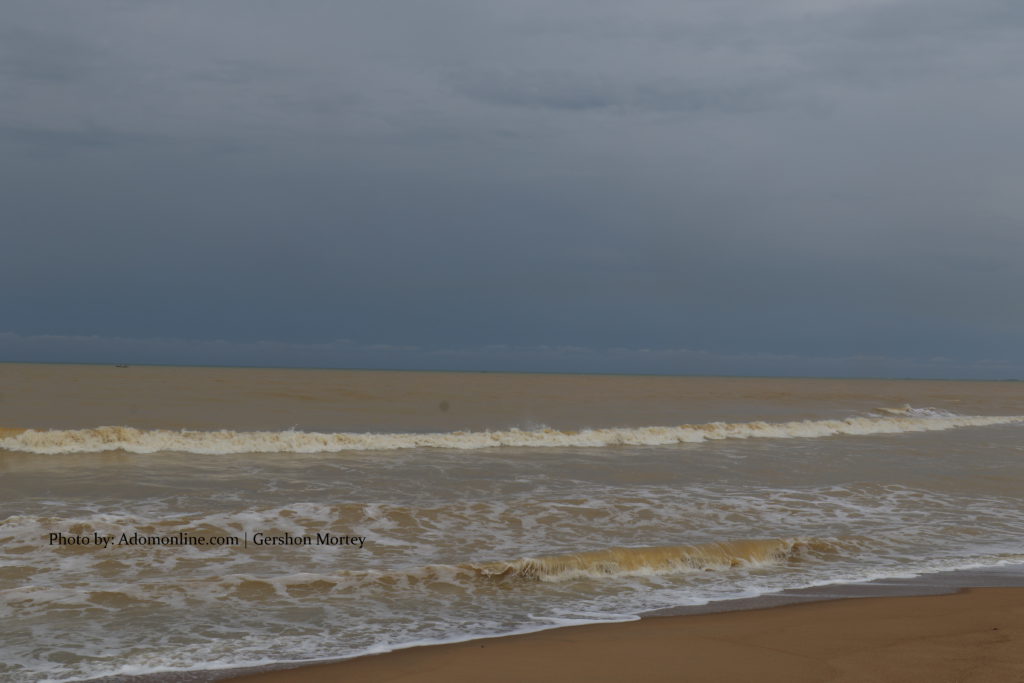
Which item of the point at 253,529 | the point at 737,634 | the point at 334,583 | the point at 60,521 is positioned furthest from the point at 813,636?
the point at 60,521

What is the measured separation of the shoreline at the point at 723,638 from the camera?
4699 mm

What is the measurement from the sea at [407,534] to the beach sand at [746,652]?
407 millimetres

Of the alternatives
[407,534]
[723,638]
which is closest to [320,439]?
[407,534]

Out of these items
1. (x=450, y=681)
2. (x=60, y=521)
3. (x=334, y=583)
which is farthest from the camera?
(x=60, y=521)

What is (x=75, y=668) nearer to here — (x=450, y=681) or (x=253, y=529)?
(x=450, y=681)

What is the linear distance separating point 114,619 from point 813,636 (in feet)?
18.7

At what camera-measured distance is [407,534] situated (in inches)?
345

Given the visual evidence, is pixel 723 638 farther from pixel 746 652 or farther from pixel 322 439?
pixel 322 439

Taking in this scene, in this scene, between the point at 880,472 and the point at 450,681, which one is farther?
the point at 880,472

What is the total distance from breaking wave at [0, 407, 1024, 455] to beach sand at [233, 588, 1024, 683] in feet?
38.9

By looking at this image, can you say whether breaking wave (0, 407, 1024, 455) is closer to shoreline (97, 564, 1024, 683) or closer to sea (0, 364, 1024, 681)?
sea (0, 364, 1024, 681)

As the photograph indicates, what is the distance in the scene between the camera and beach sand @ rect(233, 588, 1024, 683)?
468 cm

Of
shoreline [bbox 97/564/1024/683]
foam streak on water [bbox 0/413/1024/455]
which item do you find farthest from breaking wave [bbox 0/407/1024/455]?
shoreline [bbox 97/564/1024/683]

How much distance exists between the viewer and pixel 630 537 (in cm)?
876
